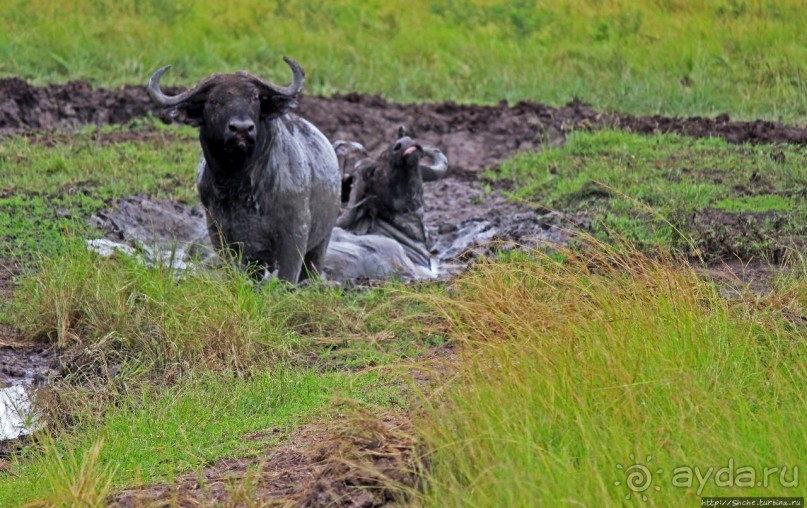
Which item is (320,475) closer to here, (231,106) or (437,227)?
(231,106)

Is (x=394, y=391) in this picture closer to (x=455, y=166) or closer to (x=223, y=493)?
(x=223, y=493)

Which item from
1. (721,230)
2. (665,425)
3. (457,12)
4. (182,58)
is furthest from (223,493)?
(457,12)

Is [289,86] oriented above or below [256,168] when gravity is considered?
above

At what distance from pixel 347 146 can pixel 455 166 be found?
2129mm

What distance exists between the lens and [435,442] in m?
5.08

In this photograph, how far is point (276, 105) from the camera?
30.3 feet

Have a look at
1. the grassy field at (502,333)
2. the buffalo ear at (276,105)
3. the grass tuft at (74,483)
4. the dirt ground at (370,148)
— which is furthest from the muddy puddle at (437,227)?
the grass tuft at (74,483)

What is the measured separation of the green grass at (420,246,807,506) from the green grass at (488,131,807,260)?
8.66 feet

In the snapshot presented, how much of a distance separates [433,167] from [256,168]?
3984mm

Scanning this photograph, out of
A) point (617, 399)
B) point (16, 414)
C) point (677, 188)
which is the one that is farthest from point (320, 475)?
point (677, 188)

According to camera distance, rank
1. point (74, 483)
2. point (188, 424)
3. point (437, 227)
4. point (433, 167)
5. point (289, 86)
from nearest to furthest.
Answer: point (74, 483), point (188, 424), point (289, 86), point (433, 167), point (437, 227)

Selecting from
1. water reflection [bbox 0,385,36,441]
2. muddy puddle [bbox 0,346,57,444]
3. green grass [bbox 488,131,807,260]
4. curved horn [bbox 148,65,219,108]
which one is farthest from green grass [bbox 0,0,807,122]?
water reflection [bbox 0,385,36,441]

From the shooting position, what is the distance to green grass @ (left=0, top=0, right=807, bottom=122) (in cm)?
1709

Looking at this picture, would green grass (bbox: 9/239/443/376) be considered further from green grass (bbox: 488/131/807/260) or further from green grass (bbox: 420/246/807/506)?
green grass (bbox: 488/131/807/260)
